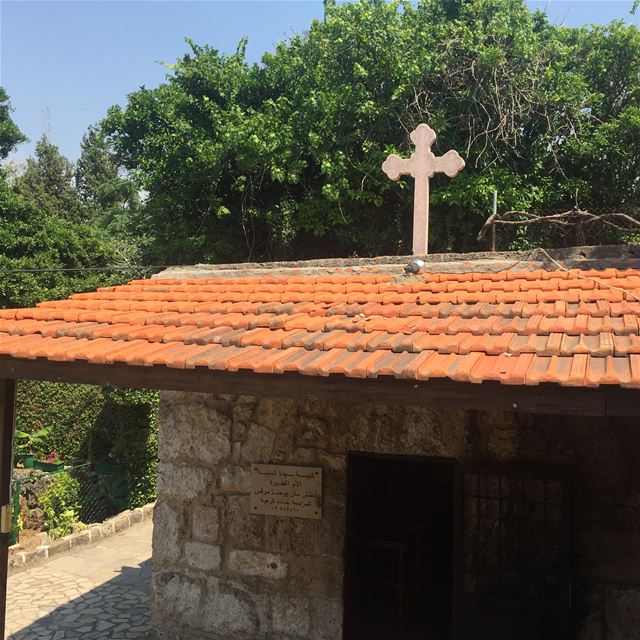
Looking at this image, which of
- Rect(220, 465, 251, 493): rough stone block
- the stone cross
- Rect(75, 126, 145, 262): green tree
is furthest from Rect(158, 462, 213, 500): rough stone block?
Rect(75, 126, 145, 262): green tree

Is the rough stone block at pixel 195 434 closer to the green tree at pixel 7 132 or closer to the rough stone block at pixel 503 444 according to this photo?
the rough stone block at pixel 503 444

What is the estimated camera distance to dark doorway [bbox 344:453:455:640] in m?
4.32

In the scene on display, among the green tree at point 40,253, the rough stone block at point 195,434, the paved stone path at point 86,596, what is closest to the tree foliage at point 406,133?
the green tree at point 40,253

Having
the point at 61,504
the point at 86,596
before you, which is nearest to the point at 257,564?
the point at 86,596

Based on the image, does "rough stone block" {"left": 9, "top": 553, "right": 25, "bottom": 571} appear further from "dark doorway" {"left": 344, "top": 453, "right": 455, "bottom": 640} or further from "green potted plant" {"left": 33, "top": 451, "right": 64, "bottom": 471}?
"dark doorway" {"left": 344, "top": 453, "right": 455, "bottom": 640}

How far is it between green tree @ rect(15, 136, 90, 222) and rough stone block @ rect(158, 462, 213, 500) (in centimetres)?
2536

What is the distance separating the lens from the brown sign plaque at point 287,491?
13.5ft

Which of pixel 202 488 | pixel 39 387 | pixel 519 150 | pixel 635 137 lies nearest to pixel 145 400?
pixel 39 387

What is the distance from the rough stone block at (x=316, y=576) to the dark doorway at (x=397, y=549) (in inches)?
3.2

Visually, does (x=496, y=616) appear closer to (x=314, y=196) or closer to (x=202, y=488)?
(x=202, y=488)

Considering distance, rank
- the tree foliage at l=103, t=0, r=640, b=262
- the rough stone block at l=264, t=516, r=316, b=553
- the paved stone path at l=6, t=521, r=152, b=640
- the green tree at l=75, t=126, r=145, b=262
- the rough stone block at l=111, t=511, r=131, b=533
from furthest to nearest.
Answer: the green tree at l=75, t=126, r=145, b=262
the tree foliage at l=103, t=0, r=640, b=262
the rough stone block at l=111, t=511, r=131, b=533
the paved stone path at l=6, t=521, r=152, b=640
the rough stone block at l=264, t=516, r=316, b=553

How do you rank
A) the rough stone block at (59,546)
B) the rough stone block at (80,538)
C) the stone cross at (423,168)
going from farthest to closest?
1. the rough stone block at (80,538)
2. the rough stone block at (59,546)
3. the stone cross at (423,168)

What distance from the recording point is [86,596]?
6.29 m

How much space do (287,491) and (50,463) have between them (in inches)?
334
